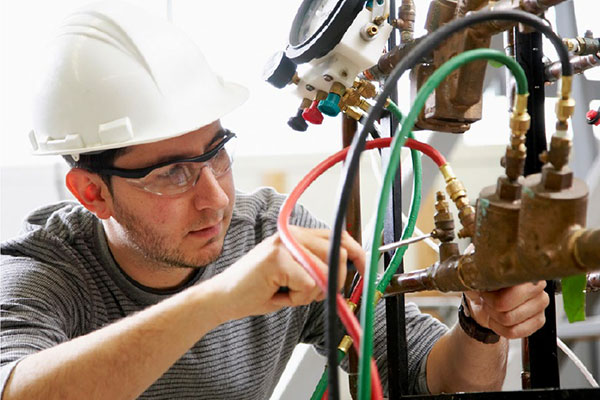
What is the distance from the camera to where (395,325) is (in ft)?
3.25

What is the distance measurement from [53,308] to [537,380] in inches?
34.8

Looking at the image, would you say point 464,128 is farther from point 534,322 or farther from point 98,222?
point 98,222

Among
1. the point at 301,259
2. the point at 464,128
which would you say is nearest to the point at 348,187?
the point at 301,259

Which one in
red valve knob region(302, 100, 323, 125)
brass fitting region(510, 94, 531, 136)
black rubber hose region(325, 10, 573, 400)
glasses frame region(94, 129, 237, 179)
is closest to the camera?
black rubber hose region(325, 10, 573, 400)

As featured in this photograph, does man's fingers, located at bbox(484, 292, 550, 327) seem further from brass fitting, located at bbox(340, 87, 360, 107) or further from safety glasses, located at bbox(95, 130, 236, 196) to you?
safety glasses, located at bbox(95, 130, 236, 196)

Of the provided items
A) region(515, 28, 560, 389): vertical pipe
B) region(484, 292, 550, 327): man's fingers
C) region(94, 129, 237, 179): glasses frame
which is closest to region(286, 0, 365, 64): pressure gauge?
region(515, 28, 560, 389): vertical pipe

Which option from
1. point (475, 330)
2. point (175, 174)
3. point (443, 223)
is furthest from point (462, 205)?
point (175, 174)

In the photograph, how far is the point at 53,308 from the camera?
1.24 metres

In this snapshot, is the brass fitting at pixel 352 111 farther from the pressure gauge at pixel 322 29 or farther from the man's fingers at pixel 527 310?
the man's fingers at pixel 527 310

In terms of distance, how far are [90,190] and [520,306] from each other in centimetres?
89

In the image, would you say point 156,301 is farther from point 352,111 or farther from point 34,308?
point 352,111

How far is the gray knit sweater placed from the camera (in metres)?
1.25

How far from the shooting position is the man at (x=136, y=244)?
0.94m

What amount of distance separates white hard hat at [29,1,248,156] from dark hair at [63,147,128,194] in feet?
0.09
